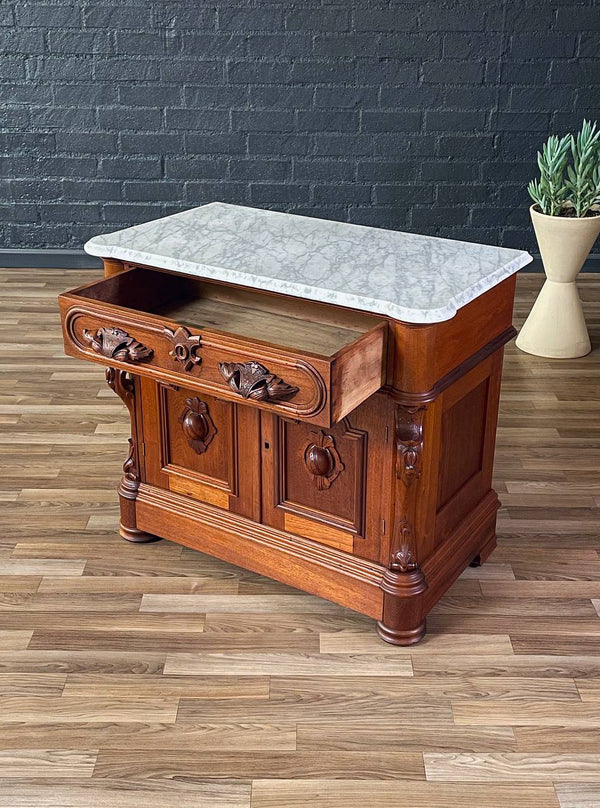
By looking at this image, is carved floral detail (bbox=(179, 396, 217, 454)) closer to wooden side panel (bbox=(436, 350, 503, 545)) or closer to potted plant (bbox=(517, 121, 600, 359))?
wooden side panel (bbox=(436, 350, 503, 545))

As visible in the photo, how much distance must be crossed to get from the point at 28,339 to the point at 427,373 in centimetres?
223

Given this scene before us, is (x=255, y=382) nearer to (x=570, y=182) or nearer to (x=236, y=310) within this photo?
(x=236, y=310)

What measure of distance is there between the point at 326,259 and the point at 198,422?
1.45ft

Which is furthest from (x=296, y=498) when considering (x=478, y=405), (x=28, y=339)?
(x=28, y=339)

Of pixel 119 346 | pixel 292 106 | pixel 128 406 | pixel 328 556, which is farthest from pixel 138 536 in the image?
pixel 292 106

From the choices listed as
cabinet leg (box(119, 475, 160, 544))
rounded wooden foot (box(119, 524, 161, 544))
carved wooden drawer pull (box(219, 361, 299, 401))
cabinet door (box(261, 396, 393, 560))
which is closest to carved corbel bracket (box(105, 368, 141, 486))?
cabinet leg (box(119, 475, 160, 544))

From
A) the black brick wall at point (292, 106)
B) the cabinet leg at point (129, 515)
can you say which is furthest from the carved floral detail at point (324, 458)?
the black brick wall at point (292, 106)

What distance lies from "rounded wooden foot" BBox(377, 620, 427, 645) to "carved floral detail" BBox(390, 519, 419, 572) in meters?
0.14

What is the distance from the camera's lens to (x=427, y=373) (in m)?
1.68

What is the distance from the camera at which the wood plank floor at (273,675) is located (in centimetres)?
158

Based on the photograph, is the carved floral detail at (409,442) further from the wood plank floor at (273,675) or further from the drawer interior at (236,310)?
the wood plank floor at (273,675)

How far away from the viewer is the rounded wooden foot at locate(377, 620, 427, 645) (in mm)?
1897

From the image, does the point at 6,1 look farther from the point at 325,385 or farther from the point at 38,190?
the point at 325,385

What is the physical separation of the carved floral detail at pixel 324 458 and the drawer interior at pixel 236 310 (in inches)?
7.3
